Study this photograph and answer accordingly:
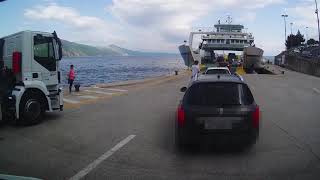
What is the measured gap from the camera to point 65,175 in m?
6.80

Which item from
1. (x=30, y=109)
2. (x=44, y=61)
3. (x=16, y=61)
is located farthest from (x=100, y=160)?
(x=44, y=61)

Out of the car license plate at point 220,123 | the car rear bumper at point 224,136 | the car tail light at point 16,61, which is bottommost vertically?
the car rear bumper at point 224,136

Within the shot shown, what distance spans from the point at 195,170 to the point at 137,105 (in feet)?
33.5

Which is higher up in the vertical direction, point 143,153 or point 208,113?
point 208,113

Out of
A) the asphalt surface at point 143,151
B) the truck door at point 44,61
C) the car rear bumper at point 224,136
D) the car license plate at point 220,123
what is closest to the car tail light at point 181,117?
the car rear bumper at point 224,136

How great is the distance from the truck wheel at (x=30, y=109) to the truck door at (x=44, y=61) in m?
0.58

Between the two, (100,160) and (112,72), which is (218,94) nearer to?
(100,160)

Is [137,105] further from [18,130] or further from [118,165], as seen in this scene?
[118,165]

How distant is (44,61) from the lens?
1277 cm

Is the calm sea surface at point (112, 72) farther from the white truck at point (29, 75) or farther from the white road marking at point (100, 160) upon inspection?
the white road marking at point (100, 160)

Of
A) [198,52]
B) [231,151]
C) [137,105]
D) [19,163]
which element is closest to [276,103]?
[137,105]

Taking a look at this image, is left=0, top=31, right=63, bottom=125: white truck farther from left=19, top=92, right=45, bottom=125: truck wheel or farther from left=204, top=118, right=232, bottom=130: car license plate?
left=204, top=118, right=232, bottom=130: car license plate

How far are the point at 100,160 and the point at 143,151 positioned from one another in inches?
42.0

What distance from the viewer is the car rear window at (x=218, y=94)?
8.34 meters
